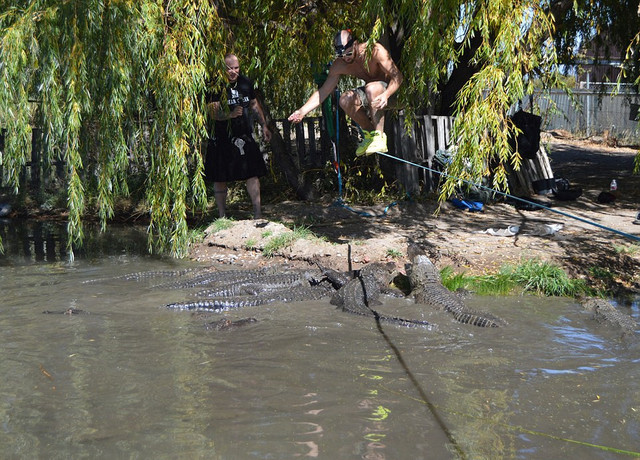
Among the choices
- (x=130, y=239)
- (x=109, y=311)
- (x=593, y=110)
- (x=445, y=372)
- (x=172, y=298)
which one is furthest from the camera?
(x=593, y=110)

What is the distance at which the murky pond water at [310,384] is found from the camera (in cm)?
373

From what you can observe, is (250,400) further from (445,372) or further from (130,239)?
(130,239)

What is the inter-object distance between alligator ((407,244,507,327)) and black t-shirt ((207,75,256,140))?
2.83 meters

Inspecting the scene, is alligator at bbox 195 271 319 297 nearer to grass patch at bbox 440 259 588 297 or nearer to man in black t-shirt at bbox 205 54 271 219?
grass patch at bbox 440 259 588 297

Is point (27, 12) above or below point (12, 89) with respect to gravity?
above

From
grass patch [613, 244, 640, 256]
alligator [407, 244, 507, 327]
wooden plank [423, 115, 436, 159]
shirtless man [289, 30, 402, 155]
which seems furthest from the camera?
wooden plank [423, 115, 436, 159]

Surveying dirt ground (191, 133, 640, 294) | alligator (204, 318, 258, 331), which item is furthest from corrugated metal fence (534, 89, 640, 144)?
alligator (204, 318, 258, 331)

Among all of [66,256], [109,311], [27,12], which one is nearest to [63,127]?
[27,12]

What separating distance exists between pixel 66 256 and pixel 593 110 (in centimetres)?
1770

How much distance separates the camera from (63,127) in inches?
256

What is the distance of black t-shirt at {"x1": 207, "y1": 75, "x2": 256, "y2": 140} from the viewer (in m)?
8.51

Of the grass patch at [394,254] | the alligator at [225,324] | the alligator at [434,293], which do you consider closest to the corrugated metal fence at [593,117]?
the grass patch at [394,254]

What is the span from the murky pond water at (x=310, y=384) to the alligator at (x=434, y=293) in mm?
141

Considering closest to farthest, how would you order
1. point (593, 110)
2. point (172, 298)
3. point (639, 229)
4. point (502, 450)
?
point (502, 450), point (172, 298), point (639, 229), point (593, 110)
